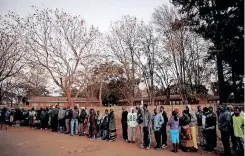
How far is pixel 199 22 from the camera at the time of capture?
60.2ft

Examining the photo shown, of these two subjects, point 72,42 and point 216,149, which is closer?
point 216,149

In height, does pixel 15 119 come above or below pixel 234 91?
below

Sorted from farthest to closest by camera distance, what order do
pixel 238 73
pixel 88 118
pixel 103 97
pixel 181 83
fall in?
pixel 103 97, pixel 181 83, pixel 238 73, pixel 88 118

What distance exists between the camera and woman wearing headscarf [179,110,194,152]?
34.4 feet

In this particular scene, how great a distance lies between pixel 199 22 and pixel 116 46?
18.0m

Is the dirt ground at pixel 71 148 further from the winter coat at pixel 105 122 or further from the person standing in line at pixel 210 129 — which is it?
the winter coat at pixel 105 122

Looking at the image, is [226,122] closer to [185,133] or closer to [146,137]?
[185,133]

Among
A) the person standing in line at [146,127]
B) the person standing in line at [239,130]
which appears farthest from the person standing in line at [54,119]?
the person standing in line at [239,130]

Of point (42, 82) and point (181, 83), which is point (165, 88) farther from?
point (42, 82)

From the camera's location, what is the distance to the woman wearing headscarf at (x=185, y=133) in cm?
Answer: 1050

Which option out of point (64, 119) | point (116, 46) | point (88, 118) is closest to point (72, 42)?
point (116, 46)

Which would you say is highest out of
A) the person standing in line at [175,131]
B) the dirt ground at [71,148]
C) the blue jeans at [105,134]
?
the person standing in line at [175,131]

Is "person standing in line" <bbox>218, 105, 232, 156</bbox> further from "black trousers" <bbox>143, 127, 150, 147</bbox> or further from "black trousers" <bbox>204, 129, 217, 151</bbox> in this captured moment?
"black trousers" <bbox>143, 127, 150, 147</bbox>

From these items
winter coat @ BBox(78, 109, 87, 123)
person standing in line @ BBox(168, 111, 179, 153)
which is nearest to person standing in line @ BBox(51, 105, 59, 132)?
winter coat @ BBox(78, 109, 87, 123)
